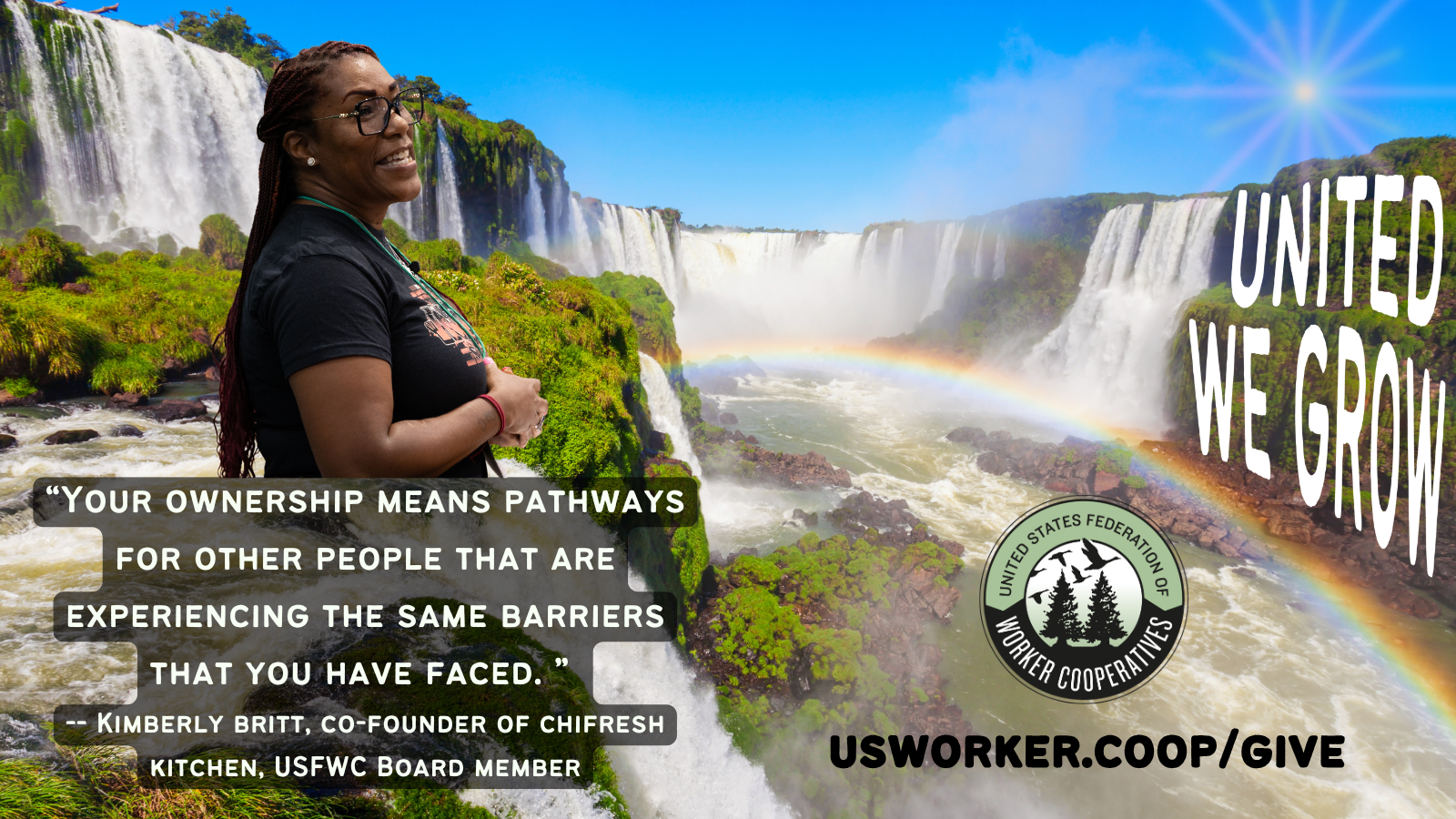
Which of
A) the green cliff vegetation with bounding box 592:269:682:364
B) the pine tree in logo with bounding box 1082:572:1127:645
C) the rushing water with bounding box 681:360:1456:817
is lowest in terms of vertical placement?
the rushing water with bounding box 681:360:1456:817

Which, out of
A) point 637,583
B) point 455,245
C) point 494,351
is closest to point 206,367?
point 455,245

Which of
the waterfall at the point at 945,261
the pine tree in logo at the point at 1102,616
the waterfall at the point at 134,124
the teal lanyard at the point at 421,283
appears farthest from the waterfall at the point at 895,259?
the teal lanyard at the point at 421,283

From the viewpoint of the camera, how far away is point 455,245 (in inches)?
533

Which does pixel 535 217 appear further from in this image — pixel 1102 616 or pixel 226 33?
pixel 1102 616

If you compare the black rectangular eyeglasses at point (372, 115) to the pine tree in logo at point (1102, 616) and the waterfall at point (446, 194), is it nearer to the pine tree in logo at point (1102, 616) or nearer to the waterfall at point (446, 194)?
the pine tree in logo at point (1102, 616)

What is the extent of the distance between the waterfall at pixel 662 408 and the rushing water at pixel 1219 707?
2.51 meters

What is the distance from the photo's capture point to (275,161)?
Answer: 1.24m

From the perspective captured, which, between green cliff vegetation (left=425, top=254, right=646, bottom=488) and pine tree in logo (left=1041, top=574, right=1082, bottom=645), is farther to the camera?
green cliff vegetation (left=425, top=254, right=646, bottom=488)

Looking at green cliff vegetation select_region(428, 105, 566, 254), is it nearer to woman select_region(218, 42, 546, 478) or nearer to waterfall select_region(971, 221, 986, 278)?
woman select_region(218, 42, 546, 478)

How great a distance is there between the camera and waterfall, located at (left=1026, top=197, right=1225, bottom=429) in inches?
1075

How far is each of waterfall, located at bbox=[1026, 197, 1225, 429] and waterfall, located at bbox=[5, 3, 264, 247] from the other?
40.6 metres

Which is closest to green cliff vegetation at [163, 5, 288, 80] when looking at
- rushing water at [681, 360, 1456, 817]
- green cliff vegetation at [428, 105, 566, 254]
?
green cliff vegetation at [428, 105, 566, 254]

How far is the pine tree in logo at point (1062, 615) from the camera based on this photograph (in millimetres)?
5215

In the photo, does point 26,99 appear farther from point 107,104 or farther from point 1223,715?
point 1223,715
